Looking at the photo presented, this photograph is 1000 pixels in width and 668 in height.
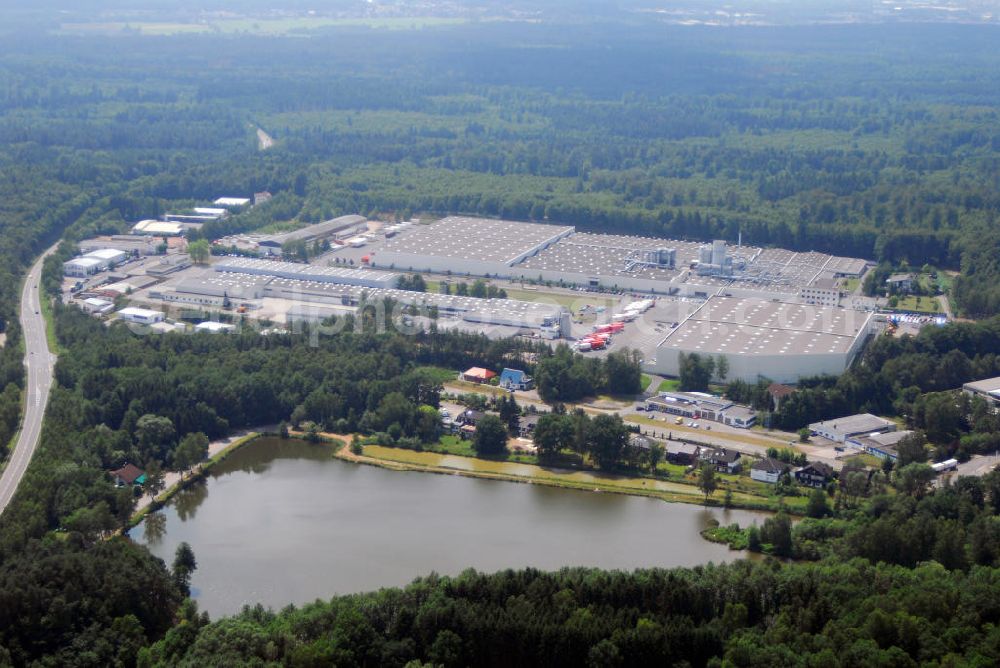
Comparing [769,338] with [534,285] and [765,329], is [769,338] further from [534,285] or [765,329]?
[534,285]

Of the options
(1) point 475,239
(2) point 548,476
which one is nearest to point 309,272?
(1) point 475,239

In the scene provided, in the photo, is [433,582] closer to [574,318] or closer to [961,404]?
[961,404]

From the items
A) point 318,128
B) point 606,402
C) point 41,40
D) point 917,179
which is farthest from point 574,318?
point 41,40

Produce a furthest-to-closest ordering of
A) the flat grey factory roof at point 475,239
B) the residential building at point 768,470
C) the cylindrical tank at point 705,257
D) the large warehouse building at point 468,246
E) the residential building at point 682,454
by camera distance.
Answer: the flat grey factory roof at point 475,239 → the large warehouse building at point 468,246 → the cylindrical tank at point 705,257 → the residential building at point 682,454 → the residential building at point 768,470

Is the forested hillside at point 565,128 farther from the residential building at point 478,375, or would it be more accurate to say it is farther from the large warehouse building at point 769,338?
the residential building at point 478,375

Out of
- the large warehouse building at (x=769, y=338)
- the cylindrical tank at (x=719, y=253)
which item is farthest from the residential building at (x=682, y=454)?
the cylindrical tank at (x=719, y=253)

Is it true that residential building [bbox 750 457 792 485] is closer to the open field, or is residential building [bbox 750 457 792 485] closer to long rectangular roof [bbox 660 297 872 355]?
the open field
